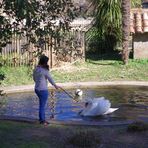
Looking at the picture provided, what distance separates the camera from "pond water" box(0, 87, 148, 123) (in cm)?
1413

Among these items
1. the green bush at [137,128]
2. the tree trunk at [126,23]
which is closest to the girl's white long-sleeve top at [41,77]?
the green bush at [137,128]

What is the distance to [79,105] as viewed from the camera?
16.0m

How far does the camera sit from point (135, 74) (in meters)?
22.5

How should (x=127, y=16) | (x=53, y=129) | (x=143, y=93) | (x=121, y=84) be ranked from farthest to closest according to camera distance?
(x=127, y=16)
(x=121, y=84)
(x=143, y=93)
(x=53, y=129)

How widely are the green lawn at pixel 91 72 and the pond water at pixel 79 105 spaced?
85.7 inches

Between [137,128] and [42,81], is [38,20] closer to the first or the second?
[137,128]

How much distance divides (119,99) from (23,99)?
3.15 metres

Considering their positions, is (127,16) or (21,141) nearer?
(21,141)

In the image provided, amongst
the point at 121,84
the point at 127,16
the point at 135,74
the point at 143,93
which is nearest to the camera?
the point at 143,93

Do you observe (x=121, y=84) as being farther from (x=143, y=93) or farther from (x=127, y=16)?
(x=127, y=16)

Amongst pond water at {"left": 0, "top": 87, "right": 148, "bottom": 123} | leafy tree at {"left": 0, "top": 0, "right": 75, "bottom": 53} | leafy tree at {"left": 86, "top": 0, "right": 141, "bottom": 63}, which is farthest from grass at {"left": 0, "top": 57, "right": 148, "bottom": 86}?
leafy tree at {"left": 0, "top": 0, "right": 75, "bottom": 53}

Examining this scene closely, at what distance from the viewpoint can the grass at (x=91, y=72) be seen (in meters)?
21.5

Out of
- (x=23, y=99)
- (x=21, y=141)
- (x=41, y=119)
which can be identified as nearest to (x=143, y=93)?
(x=23, y=99)

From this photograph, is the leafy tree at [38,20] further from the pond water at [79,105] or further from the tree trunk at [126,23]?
the tree trunk at [126,23]
